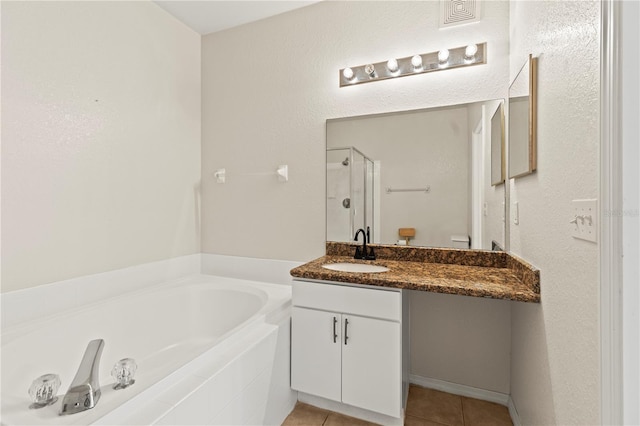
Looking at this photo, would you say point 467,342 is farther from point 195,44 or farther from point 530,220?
point 195,44

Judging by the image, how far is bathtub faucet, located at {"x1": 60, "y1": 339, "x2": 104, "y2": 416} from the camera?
98 cm

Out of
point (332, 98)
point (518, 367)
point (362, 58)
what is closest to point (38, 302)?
point (332, 98)

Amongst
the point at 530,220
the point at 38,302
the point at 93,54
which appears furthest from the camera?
the point at 93,54

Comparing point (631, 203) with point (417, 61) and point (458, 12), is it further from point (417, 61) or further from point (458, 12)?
point (458, 12)

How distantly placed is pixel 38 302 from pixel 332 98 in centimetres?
208

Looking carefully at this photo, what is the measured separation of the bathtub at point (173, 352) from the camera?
40.2 inches

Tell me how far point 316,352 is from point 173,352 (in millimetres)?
1020

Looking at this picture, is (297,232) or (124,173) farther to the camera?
(297,232)

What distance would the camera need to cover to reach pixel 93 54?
1800 millimetres

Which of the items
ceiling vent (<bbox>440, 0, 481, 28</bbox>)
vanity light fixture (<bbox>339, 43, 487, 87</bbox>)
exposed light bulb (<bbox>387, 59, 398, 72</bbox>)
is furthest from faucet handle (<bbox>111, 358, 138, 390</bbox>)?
ceiling vent (<bbox>440, 0, 481, 28</bbox>)

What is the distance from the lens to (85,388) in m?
1.02

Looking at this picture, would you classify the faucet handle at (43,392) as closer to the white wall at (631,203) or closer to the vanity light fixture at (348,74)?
the white wall at (631,203)

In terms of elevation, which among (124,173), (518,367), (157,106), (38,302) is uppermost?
(157,106)

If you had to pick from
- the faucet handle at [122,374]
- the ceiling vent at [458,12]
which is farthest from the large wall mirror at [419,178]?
the faucet handle at [122,374]
